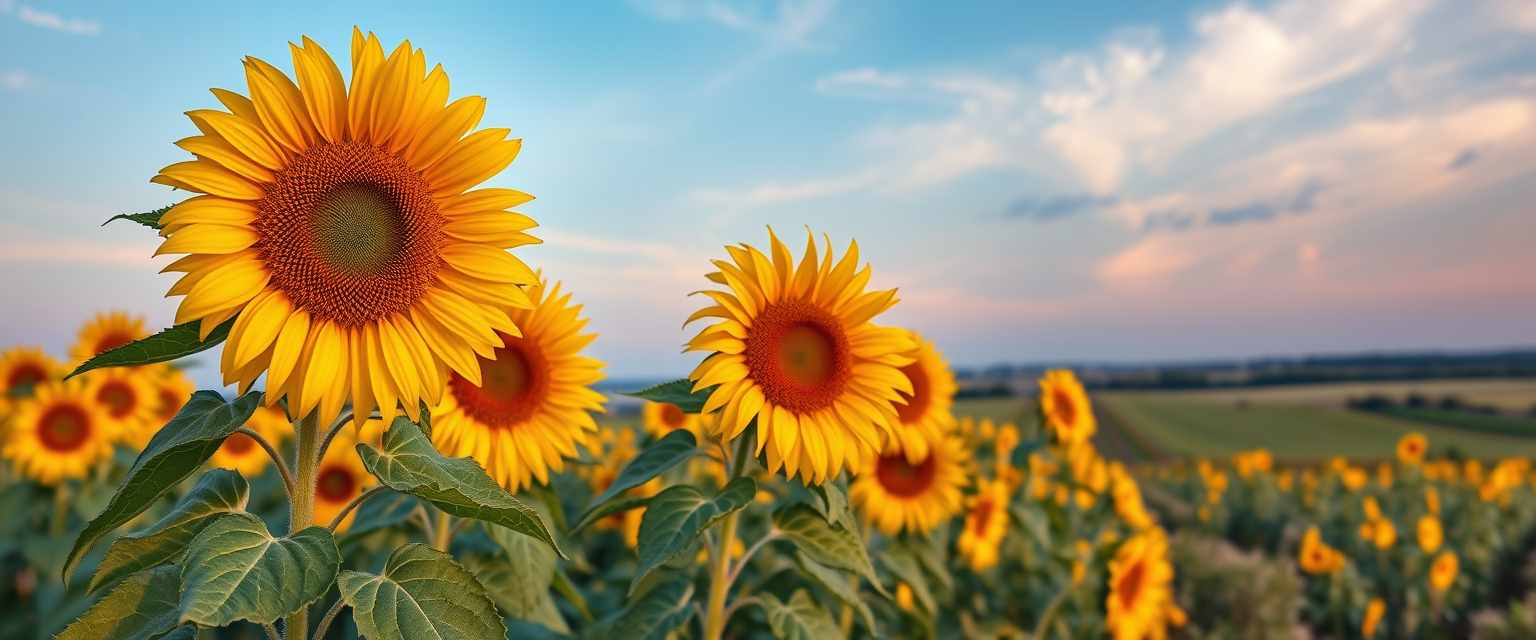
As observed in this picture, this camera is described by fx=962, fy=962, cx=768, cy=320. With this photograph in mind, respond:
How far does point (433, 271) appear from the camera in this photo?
7.07 ft

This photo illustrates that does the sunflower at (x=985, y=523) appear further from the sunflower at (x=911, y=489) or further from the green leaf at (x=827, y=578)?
the green leaf at (x=827, y=578)

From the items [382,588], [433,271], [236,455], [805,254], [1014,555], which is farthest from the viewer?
[1014,555]

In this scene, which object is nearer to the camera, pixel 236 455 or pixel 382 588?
pixel 382 588

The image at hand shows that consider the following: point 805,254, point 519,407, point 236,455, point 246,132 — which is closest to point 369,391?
point 246,132

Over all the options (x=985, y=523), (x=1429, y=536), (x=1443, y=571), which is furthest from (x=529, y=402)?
(x=1429, y=536)

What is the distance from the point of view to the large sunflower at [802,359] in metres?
2.81

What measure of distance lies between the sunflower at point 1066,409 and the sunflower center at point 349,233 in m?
5.34

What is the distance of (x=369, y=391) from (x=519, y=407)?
112 centimetres

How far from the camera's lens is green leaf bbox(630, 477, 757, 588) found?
2.63 metres

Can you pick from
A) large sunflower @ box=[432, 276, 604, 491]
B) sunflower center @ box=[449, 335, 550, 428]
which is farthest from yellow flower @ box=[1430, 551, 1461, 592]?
sunflower center @ box=[449, 335, 550, 428]

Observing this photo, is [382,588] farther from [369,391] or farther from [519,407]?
[519,407]

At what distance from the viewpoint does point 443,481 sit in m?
2.01

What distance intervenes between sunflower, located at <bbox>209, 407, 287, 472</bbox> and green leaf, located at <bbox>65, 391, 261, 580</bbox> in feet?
15.1

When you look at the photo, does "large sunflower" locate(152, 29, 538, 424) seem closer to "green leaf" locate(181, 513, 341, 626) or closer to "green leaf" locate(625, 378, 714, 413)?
"green leaf" locate(181, 513, 341, 626)
